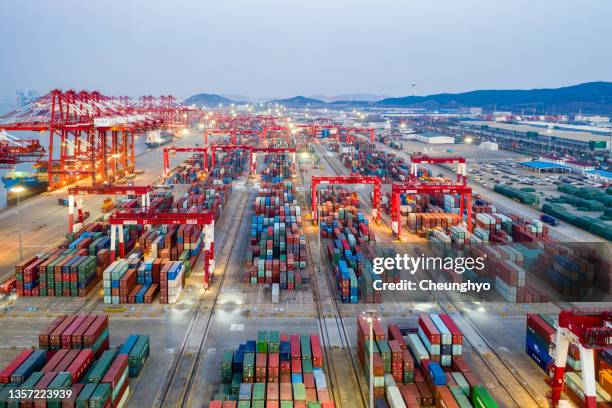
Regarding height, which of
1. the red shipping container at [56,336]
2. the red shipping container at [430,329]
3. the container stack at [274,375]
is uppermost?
the red shipping container at [430,329]

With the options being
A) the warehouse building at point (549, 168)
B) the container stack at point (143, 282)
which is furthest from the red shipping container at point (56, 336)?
the warehouse building at point (549, 168)

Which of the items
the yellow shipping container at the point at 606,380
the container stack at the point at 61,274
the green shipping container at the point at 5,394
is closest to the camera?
the green shipping container at the point at 5,394

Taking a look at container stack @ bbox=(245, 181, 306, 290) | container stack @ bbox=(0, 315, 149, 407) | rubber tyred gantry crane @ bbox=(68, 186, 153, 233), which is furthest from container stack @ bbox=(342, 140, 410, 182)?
container stack @ bbox=(0, 315, 149, 407)

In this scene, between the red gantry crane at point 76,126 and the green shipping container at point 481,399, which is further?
the red gantry crane at point 76,126

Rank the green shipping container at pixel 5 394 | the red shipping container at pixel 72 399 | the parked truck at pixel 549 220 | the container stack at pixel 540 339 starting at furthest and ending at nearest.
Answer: the parked truck at pixel 549 220 → the container stack at pixel 540 339 → the green shipping container at pixel 5 394 → the red shipping container at pixel 72 399

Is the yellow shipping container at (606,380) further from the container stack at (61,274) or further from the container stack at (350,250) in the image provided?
the container stack at (61,274)

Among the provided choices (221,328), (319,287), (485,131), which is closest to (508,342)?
(319,287)
